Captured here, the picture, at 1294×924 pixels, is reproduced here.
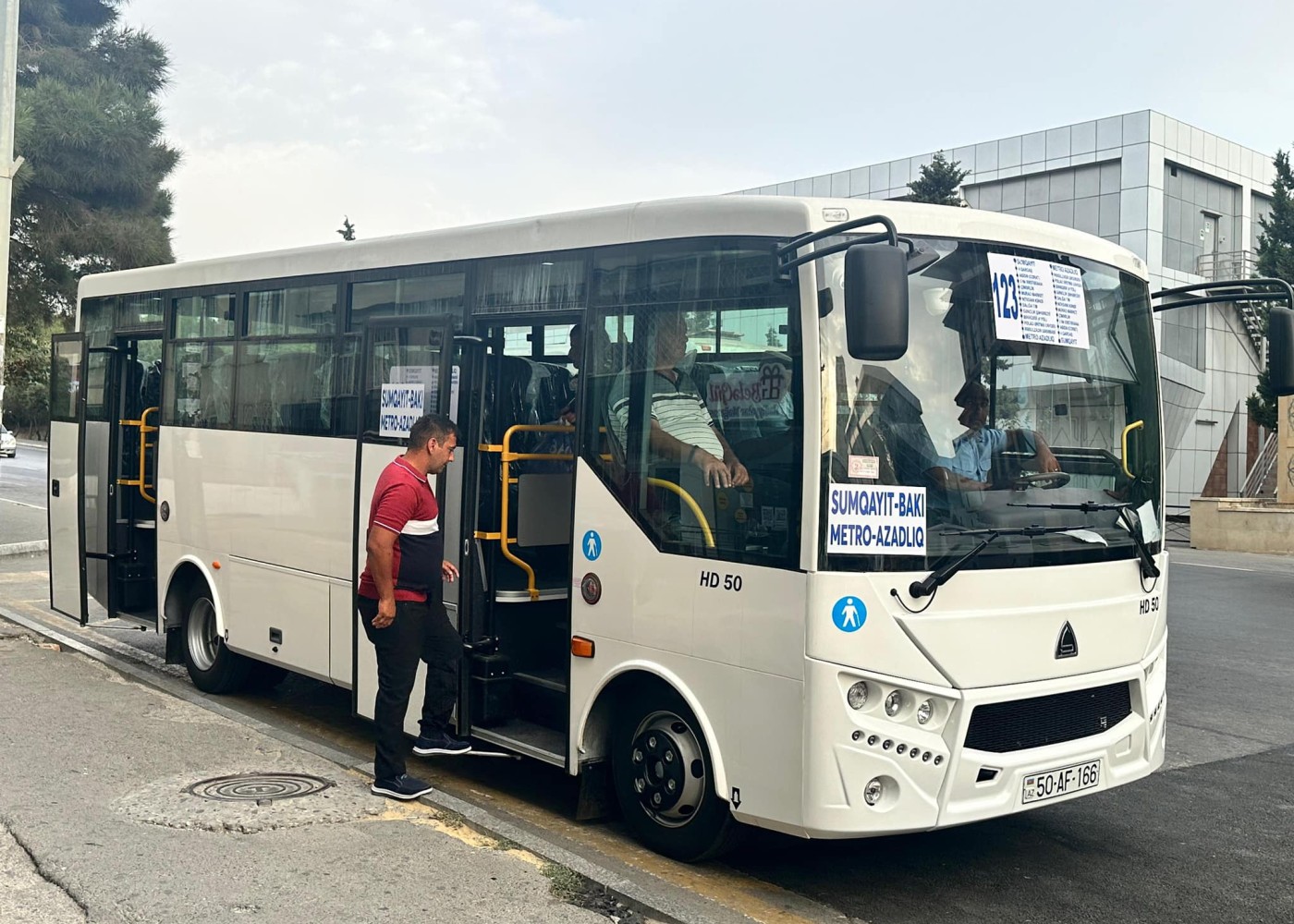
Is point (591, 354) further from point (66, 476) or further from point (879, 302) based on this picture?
point (66, 476)

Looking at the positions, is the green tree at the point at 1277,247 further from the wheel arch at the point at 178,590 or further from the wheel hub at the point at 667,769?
the wheel hub at the point at 667,769

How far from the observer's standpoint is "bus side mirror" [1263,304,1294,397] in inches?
242

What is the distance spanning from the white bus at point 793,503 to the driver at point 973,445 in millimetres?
12

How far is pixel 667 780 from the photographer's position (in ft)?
18.7

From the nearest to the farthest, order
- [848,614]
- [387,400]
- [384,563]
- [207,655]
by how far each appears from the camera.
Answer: [848,614] → [384,563] → [387,400] → [207,655]

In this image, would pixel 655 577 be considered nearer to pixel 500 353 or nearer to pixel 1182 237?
pixel 500 353

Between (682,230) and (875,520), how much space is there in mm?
1599

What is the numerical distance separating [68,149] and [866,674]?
21.4 m

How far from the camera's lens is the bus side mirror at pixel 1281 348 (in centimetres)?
615


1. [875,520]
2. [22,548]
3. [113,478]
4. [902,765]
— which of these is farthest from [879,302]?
[22,548]

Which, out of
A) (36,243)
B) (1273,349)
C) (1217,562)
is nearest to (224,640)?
(1273,349)

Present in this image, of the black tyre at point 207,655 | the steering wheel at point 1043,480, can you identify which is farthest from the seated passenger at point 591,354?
the black tyre at point 207,655

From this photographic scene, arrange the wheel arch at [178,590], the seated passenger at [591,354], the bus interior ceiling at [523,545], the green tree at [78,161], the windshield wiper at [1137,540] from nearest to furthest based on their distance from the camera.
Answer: the windshield wiper at [1137,540]
the seated passenger at [591,354]
the bus interior ceiling at [523,545]
the wheel arch at [178,590]
the green tree at [78,161]

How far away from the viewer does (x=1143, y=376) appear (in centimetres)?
615
